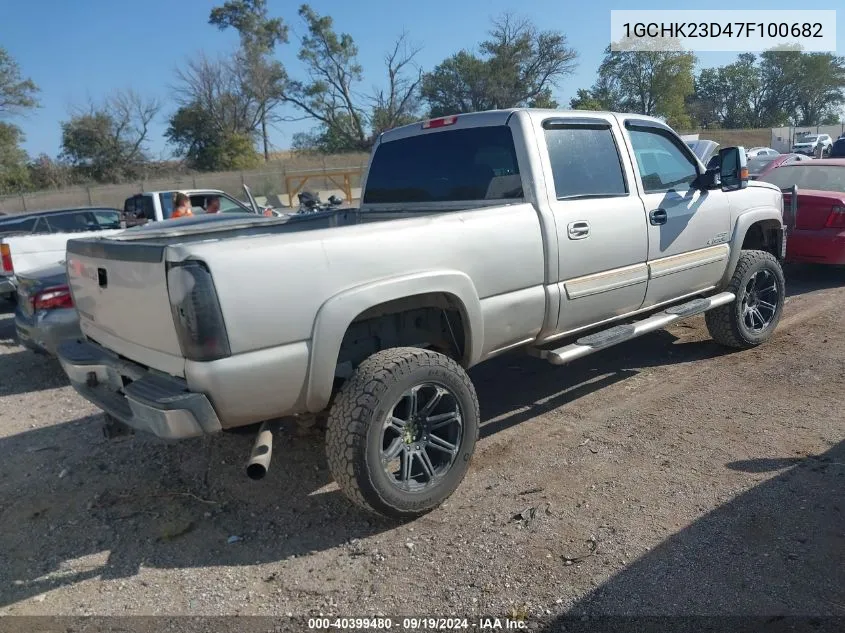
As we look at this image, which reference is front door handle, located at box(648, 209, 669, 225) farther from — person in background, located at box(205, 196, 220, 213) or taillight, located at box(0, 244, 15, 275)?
person in background, located at box(205, 196, 220, 213)

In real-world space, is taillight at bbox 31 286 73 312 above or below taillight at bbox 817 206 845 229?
above

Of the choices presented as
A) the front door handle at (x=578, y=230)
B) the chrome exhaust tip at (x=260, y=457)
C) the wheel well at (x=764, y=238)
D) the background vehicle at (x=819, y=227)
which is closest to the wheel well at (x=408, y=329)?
the chrome exhaust tip at (x=260, y=457)

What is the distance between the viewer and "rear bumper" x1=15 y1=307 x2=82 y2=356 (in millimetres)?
5547

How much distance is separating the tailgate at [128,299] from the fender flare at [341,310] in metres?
0.57

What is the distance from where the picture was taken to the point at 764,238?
609 cm

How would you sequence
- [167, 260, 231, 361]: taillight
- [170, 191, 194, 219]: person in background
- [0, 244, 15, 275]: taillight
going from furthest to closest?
[170, 191, 194, 219]: person in background → [0, 244, 15, 275]: taillight → [167, 260, 231, 361]: taillight

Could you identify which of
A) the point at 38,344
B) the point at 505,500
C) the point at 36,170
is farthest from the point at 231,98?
the point at 505,500

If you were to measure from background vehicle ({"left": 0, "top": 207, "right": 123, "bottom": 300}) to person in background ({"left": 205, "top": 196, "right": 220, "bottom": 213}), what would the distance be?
1495 mm

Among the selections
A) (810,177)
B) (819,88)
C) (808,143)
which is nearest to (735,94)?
(819,88)

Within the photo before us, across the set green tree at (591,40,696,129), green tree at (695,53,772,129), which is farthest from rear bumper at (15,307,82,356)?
green tree at (695,53,772,129)

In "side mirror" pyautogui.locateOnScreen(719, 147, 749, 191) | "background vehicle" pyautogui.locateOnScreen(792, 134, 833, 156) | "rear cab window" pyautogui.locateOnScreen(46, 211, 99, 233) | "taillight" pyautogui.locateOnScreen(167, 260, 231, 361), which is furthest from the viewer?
"background vehicle" pyautogui.locateOnScreen(792, 134, 833, 156)

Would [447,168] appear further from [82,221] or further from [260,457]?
[82,221]

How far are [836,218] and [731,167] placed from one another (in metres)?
3.47

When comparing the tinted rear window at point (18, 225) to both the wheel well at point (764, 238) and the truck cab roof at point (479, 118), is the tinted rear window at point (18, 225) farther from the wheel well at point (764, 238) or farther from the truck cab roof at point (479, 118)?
the wheel well at point (764, 238)
